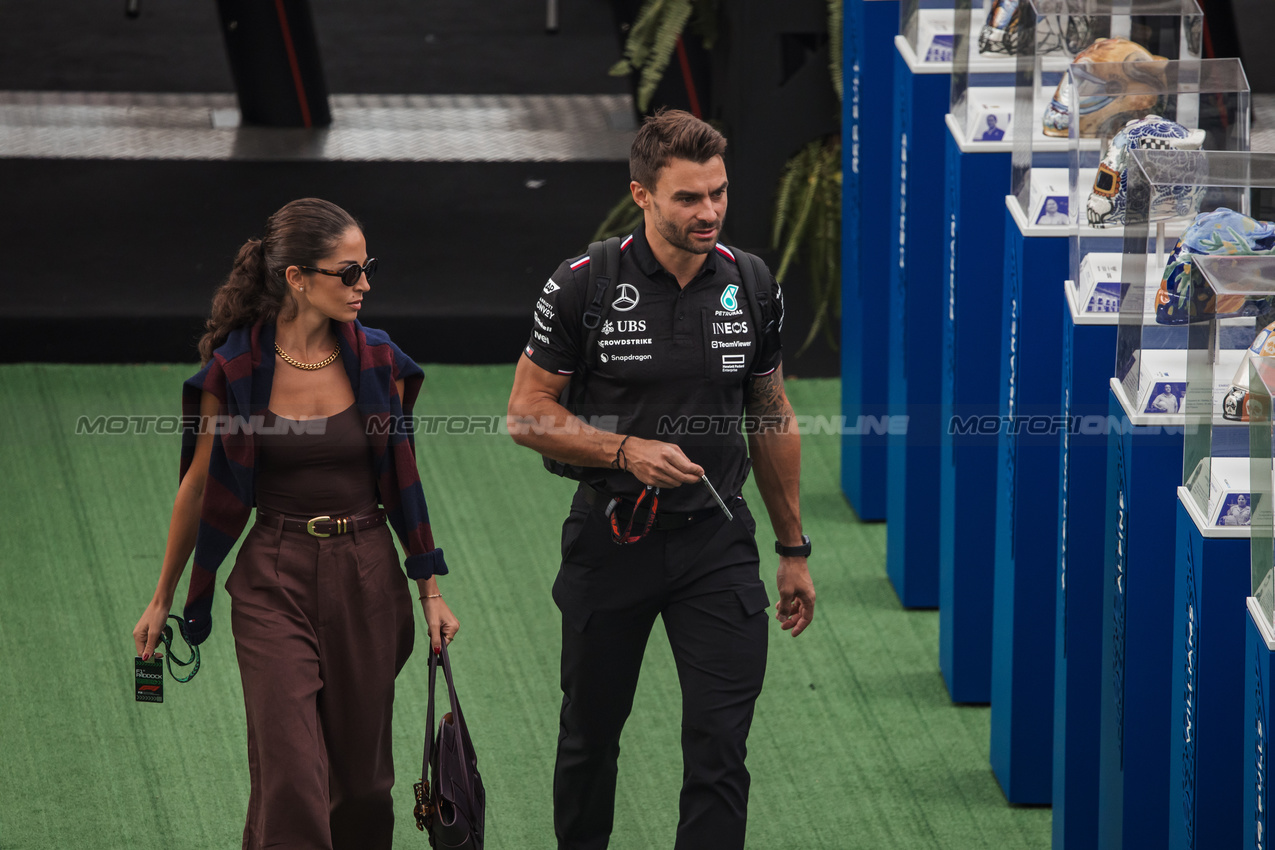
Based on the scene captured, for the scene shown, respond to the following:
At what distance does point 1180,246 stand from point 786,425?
2.66 feet

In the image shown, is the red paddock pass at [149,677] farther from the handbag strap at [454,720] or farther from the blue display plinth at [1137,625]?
the blue display plinth at [1137,625]

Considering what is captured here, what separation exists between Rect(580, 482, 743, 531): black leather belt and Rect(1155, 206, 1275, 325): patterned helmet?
2.93 feet

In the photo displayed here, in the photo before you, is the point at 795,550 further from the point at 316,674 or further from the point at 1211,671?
the point at 316,674

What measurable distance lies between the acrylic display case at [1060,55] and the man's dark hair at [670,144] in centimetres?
101

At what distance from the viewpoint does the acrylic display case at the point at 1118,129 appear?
3680 mm

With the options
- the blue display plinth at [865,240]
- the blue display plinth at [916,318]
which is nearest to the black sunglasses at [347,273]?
the blue display plinth at [916,318]

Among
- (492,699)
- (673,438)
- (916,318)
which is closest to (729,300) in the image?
(673,438)

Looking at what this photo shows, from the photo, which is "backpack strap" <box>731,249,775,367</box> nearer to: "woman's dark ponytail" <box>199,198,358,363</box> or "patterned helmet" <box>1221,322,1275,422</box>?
"woman's dark ponytail" <box>199,198,358,363</box>

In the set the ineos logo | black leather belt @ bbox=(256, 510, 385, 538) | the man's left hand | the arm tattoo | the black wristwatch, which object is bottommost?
the man's left hand

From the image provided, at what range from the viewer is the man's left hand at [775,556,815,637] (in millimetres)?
3545

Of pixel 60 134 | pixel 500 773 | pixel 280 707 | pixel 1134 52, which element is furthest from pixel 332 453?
pixel 60 134

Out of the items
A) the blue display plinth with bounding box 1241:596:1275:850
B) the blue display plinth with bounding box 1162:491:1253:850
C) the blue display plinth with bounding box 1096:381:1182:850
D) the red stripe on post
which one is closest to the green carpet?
the blue display plinth with bounding box 1096:381:1182:850

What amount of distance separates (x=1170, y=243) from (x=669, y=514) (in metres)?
1.08

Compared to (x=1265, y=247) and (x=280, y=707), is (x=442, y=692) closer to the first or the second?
(x=280, y=707)
